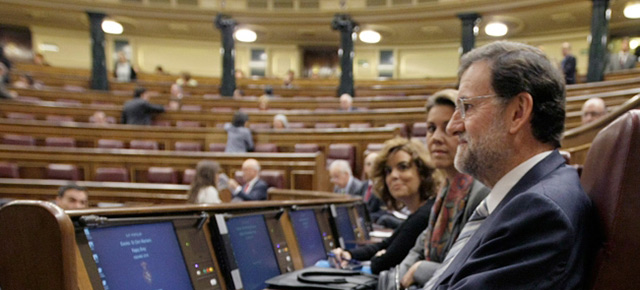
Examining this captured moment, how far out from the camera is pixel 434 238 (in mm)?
1510

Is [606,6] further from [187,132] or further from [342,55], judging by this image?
[187,132]

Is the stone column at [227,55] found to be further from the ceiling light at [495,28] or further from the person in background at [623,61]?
the person in background at [623,61]

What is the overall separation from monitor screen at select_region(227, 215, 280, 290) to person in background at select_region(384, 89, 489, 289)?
0.42 m

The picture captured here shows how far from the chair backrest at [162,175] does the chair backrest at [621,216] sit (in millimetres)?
4302

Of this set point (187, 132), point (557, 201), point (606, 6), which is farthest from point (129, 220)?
point (606, 6)

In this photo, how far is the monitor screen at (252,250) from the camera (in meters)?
1.36

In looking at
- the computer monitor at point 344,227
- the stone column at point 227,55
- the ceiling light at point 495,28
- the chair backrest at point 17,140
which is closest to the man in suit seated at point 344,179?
the computer monitor at point 344,227

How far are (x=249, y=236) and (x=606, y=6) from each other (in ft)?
26.2

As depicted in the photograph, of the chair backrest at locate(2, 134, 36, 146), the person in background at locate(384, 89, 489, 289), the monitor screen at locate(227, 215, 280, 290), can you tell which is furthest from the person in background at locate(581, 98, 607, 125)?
the chair backrest at locate(2, 134, 36, 146)

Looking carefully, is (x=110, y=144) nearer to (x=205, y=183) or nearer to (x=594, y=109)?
(x=205, y=183)

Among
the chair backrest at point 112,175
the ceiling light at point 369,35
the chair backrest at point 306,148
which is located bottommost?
the chair backrest at point 112,175

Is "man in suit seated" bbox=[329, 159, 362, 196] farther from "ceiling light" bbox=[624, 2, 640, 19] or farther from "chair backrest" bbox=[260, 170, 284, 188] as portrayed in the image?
"ceiling light" bbox=[624, 2, 640, 19]

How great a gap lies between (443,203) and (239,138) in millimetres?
3973

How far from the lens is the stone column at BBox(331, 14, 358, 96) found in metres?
9.39
